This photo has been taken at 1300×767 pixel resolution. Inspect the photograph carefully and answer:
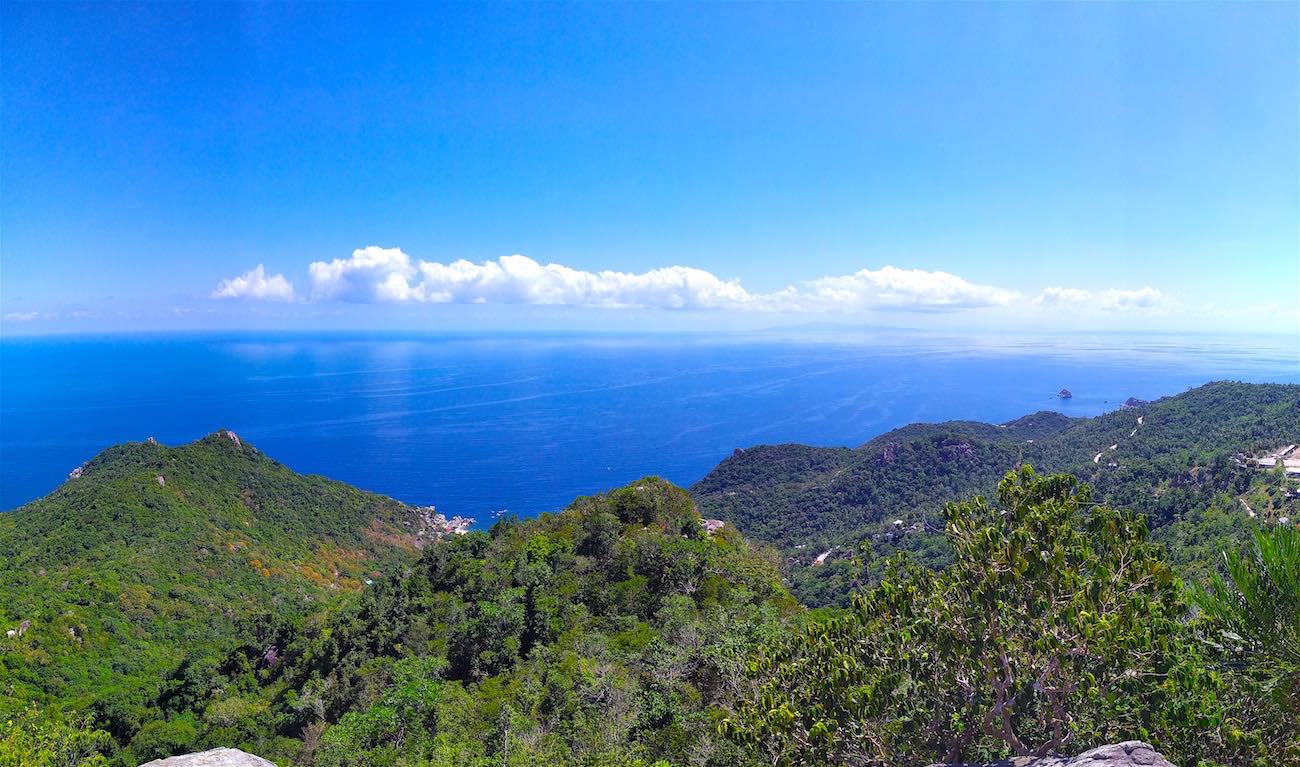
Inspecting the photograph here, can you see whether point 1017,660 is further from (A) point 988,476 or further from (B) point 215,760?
(A) point 988,476

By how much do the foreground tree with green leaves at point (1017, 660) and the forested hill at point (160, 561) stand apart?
22.4 m

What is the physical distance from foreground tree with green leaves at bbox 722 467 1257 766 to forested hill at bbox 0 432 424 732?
881 inches

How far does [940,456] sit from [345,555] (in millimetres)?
64847

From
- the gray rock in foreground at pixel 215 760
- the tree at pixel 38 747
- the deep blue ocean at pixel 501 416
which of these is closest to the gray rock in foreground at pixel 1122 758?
the gray rock in foreground at pixel 215 760

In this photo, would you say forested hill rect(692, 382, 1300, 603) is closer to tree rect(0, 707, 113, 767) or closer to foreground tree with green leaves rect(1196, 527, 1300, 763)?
foreground tree with green leaves rect(1196, 527, 1300, 763)

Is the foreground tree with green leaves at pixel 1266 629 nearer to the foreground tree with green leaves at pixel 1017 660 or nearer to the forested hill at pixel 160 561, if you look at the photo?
the foreground tree with green leaves at pixel 1017 660

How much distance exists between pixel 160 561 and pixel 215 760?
132ft

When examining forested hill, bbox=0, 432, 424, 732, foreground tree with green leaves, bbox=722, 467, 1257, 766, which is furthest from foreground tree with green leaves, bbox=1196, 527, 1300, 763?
forested hill, bbox=0, 432, 424, 732

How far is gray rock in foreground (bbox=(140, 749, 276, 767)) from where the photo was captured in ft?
29.5

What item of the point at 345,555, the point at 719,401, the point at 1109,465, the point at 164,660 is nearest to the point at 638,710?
the point at 164,660

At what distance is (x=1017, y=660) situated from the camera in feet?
21.6

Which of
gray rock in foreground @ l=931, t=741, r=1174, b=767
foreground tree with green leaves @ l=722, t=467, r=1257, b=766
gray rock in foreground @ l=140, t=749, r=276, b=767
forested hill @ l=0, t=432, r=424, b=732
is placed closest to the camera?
gray rock in foreground @ l=931, t=741, r=1174, b=767

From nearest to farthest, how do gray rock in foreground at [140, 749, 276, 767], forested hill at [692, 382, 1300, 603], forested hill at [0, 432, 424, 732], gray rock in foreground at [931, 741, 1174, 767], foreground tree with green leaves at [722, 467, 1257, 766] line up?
gray rock in foreground at [931, 741, 1174, 767] < foreground tree with green leaves at [722, 467, 1257, 766] < gray rock in foreground at [140, 749, 276, 767] < forested hill at [0, 432, 424, 732] < forested hill at [692, 382, 1300, 603]

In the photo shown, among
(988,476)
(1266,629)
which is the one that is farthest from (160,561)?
(988,476)
